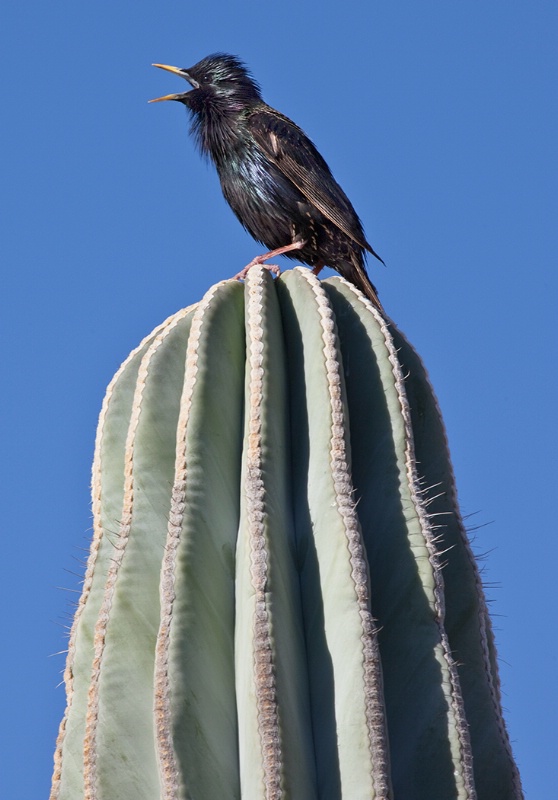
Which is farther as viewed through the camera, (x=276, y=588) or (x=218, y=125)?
(x=218, y=125)

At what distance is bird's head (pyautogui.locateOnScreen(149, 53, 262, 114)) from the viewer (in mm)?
7293

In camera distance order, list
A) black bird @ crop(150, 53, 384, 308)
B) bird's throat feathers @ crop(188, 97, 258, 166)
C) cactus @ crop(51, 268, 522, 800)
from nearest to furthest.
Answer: cactus @ crop(51, 268, 522, 800), black bird @ crop(150, 53, 384, 308), bird's throat feathers @ crop(188, 97, 258, 166)

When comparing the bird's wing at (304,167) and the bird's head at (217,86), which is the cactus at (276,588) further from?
the bird's head at (217,86)

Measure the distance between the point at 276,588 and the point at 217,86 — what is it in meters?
5.57

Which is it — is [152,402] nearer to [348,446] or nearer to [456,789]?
[348,446]

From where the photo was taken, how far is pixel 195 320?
2.97 m

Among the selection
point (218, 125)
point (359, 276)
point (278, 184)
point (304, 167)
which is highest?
point (218, 125)

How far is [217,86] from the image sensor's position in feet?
24.4

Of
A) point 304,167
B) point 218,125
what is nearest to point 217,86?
point 218,125

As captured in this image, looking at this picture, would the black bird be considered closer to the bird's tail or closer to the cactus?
the bird's tail

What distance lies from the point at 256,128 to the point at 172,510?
15.9ft

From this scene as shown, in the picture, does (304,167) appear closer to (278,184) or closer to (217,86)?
(278,184)

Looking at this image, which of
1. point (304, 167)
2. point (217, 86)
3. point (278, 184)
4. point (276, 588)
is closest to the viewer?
point (276, 588)

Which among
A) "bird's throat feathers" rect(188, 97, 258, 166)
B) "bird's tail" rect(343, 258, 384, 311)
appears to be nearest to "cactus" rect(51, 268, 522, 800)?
"bird's tail" rect(343, 258, 384, 311)
